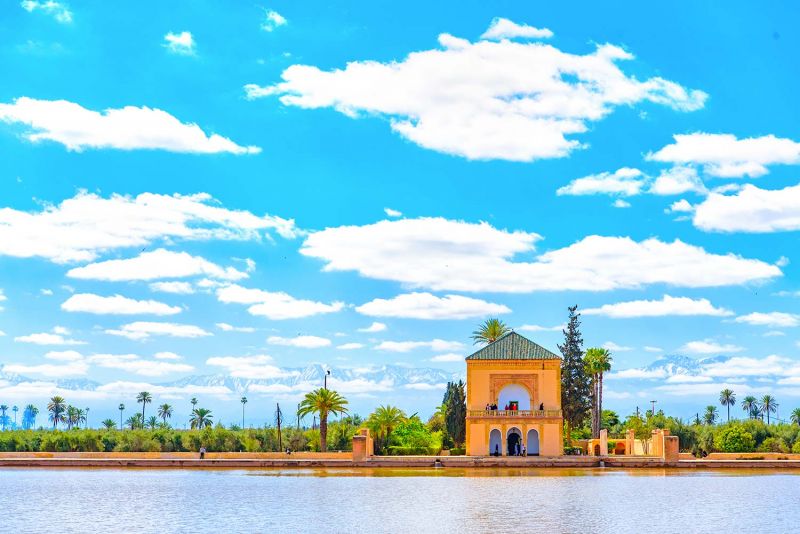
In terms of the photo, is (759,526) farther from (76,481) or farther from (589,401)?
(589,401)

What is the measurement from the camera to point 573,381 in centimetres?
7331

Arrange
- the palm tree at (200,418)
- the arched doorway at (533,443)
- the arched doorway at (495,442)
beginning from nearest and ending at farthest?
the arched doorway at (533,443) < the arched doorway at (495,442) < the palm tree at (200,418)

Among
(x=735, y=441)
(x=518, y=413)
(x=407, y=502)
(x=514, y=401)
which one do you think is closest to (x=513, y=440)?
(x=518, y=413)

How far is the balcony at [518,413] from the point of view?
211 feet

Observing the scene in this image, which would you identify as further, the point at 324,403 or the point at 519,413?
the point at 324,403

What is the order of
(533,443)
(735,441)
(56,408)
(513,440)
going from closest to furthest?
1. (533,443)
2. (513,440)
3. (735,441)
4. (56,408)

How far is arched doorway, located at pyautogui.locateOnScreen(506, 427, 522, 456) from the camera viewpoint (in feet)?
214

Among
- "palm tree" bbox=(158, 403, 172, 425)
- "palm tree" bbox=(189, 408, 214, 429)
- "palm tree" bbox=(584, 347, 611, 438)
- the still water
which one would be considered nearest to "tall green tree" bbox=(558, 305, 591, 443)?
"palm tree" bbox=(584, 347, 611, 438)

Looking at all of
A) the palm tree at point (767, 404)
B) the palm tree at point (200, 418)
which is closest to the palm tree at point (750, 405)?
the palm tree at point (767, 404)

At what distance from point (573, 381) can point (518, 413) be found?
33.2 ft

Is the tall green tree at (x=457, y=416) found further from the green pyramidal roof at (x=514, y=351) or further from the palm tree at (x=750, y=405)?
the palm tree at (x=750, y=405)

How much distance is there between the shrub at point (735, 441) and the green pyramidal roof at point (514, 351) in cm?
1742

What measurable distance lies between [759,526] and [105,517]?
19.8 m

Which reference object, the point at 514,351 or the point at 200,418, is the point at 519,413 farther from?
the point at 200,418
